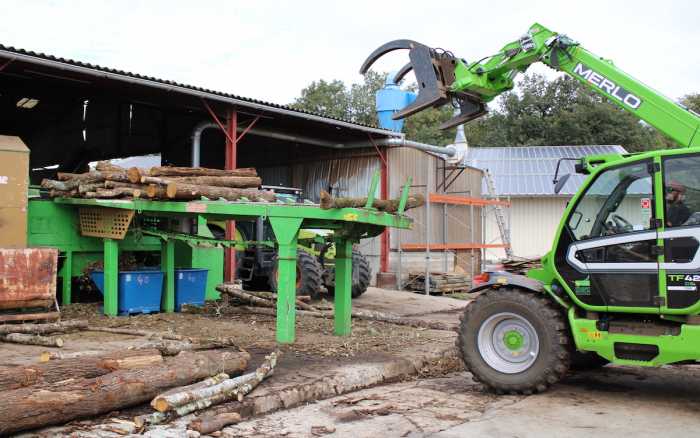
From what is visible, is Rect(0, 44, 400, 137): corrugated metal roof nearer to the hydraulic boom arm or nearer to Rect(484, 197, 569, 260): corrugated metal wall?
the hydraulic boom arm

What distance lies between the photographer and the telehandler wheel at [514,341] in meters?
6.45

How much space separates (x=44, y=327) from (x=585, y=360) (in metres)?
6.79

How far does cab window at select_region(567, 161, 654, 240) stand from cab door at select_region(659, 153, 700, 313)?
17 centimetres

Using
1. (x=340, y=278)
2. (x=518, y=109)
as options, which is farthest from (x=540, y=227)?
(x=340, y=278)

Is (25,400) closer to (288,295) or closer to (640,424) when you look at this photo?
(288,295)

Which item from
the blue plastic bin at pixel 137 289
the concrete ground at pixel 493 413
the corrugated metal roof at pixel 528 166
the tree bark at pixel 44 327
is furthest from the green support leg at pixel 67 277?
the corrugated metal roof at pixel 528 166

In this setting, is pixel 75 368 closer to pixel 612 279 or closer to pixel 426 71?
pixel 612 279

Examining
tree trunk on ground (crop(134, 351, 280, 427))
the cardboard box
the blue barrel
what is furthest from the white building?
tree trunk on ground (crop(134, 351, 280, 427))

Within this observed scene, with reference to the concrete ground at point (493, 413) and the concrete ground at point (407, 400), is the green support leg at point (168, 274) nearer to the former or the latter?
the concrete ground at point (407, 400)

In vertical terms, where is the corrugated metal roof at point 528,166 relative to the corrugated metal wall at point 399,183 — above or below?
above

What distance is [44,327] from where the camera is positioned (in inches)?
343

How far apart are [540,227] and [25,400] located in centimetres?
2957

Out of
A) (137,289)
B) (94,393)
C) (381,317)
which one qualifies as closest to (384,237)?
(381,317)

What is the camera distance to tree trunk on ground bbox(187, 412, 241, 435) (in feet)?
16.7
